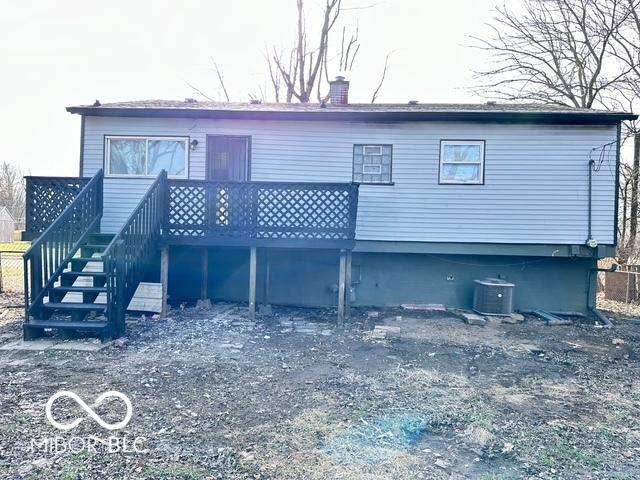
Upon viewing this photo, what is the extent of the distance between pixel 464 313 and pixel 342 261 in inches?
115

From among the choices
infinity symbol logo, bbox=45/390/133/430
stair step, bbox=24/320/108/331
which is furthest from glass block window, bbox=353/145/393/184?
infinity symbol logo, bbox=45/390/133/430

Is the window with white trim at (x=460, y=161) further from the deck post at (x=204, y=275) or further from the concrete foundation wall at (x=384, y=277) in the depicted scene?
the deck post at (x=204, y=275)

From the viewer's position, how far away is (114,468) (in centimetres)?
305

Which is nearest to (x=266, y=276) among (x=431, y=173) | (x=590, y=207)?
(x=431, y=173)

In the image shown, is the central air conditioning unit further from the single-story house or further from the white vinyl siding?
the white vinyl siding

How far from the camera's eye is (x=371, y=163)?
30.3 feet

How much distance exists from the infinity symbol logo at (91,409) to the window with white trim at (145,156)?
5.75 metres

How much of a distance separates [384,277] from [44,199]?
23.7ft

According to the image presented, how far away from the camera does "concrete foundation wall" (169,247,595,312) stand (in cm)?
935

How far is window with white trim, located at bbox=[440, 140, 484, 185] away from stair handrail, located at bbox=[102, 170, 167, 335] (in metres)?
5.85

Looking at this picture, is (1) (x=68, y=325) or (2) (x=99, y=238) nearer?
(1) (x=68, y=325)

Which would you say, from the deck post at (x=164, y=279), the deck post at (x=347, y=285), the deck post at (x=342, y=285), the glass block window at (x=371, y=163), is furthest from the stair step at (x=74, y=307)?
the glass block window at (x=371, y=163)

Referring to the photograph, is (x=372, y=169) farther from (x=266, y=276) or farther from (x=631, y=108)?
(x=631, y=108)

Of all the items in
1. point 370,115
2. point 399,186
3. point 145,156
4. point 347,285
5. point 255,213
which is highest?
point 370,115
